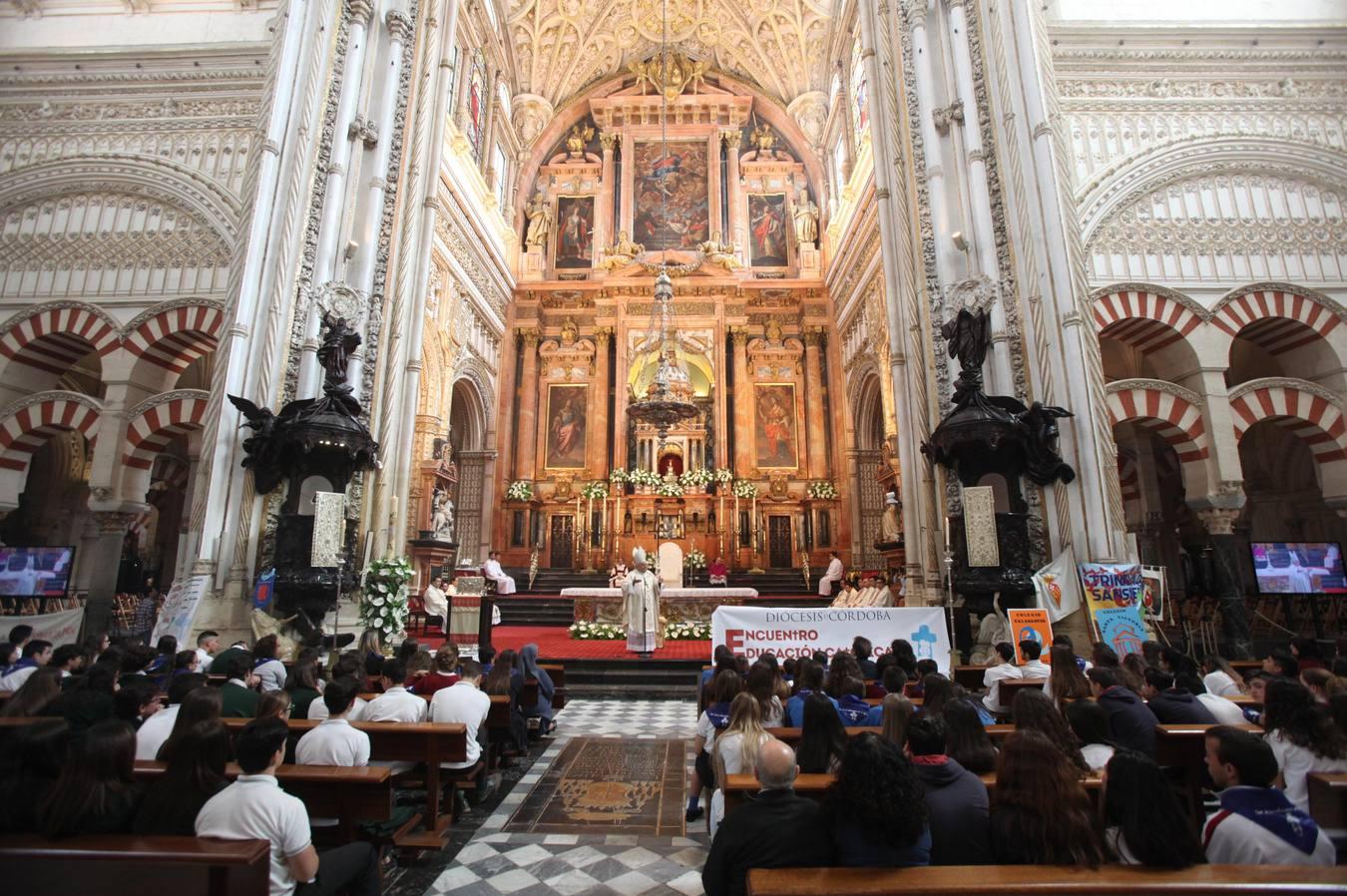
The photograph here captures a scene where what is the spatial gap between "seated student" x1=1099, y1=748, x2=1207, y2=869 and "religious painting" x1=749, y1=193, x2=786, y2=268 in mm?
22646

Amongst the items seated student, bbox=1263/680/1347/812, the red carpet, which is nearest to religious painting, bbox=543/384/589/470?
the red carpet

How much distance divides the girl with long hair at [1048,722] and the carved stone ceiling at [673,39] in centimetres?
2311

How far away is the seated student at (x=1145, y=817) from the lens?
2.04 metres

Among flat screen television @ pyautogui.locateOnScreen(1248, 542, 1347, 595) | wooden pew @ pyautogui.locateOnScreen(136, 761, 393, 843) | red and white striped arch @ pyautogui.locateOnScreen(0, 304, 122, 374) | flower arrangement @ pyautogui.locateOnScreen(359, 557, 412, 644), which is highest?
red and white striped arch @ pyautogui.locateOnScreen(0, 304, 122, 374)

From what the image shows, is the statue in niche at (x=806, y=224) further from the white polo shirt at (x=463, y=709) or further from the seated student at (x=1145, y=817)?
the seated student at (x=1145, y=817)

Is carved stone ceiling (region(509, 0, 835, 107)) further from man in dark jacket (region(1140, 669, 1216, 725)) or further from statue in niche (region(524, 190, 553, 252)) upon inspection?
man in dark jacket (region(1140, 669, 1216, 725))

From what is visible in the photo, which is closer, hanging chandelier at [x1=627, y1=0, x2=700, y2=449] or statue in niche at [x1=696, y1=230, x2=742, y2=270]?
hanging chandelier at [x1=627, y1=0, x2=700, y2=449]

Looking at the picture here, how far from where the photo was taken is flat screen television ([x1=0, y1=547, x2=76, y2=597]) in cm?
1138

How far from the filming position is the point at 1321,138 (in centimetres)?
1238

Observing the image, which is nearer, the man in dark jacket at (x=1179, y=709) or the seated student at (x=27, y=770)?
the seated student at (x=27, y=770)

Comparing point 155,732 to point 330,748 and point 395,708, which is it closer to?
point 330,748

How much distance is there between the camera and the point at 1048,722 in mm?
2984

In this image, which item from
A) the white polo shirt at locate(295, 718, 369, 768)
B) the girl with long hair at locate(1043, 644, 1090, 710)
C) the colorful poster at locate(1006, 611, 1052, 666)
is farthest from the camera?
the colorful poster at locate(1006, 611, 1052, 666)

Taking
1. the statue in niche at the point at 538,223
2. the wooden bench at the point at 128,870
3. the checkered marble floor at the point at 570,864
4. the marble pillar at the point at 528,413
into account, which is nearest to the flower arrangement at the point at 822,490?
the marble pillar at the point at 528,413
